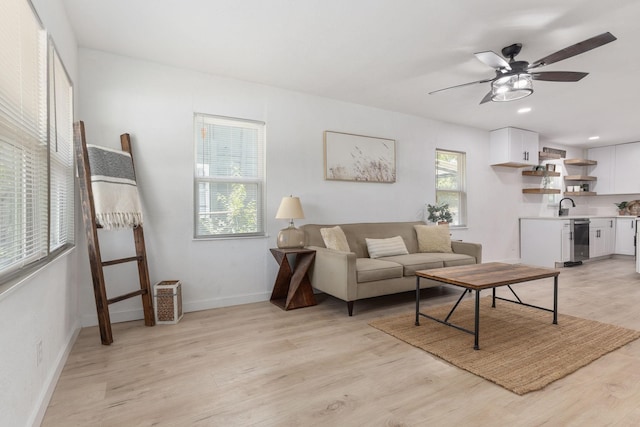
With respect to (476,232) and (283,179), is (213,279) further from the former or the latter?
(476,232)

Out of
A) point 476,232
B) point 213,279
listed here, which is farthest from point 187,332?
point 476,232

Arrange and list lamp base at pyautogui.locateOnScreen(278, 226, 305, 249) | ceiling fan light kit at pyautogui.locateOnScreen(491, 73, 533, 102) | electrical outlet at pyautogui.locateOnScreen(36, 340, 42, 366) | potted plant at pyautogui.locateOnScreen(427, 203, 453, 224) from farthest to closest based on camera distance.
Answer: potted plant at pyautogui.locateOnScreen(427, 203, 453, 224) → lamp base at pyautogui.locateOnScreen(278, 226, 305, 249) → ceiling fan light kit at pyautogui.locateOnScreen(491, 73, 533, 102) → electrical outlet at pyautogui.locateOnScreen(36, 340, 42, 366)

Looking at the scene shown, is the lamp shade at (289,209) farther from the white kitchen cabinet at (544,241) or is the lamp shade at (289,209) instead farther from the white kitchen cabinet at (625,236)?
the white kitchen cabinet at (625,236)

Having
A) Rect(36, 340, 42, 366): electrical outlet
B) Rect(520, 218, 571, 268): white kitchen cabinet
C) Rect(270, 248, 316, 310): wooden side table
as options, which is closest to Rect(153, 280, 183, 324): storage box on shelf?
Rect(270, 248, 316, 310): wooden side table

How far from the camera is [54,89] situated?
225 centimetres

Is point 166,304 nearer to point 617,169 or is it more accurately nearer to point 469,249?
point 469,249

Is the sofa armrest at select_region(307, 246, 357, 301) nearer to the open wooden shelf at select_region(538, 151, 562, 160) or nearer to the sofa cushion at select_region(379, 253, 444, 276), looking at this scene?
the sofa cushion at select_region(379, 253, 444, 276)

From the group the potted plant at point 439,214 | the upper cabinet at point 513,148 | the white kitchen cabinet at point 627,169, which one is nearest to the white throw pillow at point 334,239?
the potted plant at point 439,214

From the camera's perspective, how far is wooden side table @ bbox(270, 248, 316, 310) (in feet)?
11.8

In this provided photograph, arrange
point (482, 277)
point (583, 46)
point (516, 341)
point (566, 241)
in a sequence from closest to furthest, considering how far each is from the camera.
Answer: point (583, 46), point (516, 341), point (482, 277), point (566, 241)

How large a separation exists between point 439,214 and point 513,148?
2.02 metres

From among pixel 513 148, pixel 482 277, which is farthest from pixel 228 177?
pixel 513 148

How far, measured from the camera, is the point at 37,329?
69.1 inches

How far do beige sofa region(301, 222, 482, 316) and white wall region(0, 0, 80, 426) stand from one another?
7.32ft
